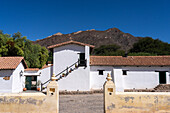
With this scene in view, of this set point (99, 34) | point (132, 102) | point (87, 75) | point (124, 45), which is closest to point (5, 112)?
point (132, 102)

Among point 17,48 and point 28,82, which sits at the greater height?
point 17,48

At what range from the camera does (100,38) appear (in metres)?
85.2

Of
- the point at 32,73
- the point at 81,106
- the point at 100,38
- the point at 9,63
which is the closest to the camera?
the point at 81,106

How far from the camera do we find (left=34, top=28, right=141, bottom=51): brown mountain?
265ft

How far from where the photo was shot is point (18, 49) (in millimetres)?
25328

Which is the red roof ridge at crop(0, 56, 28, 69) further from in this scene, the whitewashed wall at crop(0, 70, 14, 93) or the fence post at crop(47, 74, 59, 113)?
the fence post at crop(47, 74, 59, 113)

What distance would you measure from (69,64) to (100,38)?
71870mm

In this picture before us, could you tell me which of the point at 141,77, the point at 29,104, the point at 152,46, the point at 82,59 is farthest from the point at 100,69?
the point at 152,46

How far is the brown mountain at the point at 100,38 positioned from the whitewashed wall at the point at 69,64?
62.9m

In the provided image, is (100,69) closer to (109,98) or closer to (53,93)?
(109,98)

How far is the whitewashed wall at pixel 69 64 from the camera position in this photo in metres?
14.9

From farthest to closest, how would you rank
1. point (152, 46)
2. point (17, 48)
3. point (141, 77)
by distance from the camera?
1. point (152, 46)
2. point (17, 48)
3. point (141, 77)

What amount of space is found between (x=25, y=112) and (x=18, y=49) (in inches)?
889

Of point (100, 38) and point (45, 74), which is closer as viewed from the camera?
point (45, 74)
